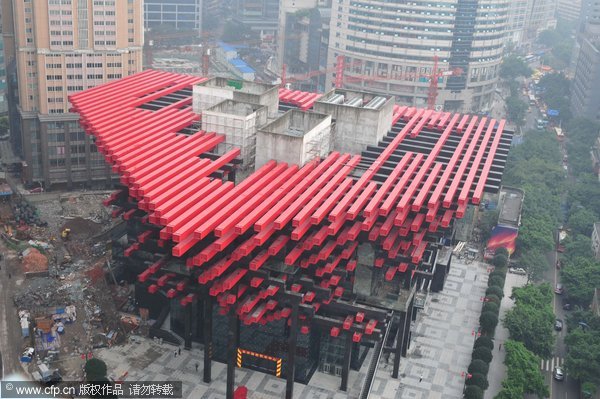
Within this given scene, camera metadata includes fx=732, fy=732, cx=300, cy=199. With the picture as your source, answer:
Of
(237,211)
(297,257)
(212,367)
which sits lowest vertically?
(212,367)

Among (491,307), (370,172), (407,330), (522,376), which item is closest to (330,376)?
(407,330)

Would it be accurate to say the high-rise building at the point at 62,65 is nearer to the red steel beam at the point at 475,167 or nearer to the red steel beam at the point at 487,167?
the red steel beam at the point at 475,167

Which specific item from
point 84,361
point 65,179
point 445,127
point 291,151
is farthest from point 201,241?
point 65,179

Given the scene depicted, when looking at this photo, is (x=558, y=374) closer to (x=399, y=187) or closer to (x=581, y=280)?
(x=581, y=280)

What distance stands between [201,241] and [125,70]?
2749 inches

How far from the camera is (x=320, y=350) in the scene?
94625 mm

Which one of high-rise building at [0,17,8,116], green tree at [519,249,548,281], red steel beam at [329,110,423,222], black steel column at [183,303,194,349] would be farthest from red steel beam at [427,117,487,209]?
high-rise building at [0,17,8,116]

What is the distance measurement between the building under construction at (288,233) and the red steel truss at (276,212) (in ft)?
0.67

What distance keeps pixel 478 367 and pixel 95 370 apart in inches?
1850

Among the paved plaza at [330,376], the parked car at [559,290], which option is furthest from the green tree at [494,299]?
the parked car at [559,290]

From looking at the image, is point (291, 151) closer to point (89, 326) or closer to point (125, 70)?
point (89, 326)

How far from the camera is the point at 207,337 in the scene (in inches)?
3472

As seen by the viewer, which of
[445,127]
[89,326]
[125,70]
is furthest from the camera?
[125,70]

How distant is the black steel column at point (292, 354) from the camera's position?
84637 millimetres
